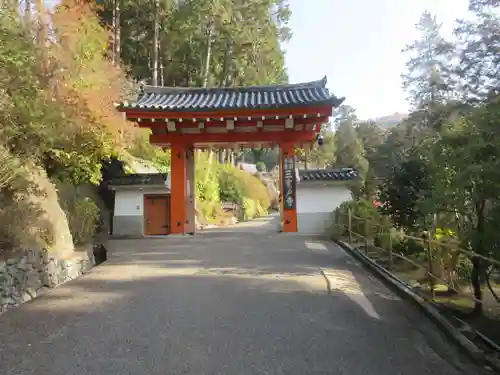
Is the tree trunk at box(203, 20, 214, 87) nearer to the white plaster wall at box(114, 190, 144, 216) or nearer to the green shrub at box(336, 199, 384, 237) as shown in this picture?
the white plaster wall at box(114, 190, 144, 216)

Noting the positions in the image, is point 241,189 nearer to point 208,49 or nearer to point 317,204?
point 208,49

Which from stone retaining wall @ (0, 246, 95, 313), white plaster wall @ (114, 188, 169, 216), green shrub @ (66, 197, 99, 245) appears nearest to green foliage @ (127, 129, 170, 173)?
white plaster wall @ (114, 188, 169, 216)

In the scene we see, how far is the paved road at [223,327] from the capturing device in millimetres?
4023

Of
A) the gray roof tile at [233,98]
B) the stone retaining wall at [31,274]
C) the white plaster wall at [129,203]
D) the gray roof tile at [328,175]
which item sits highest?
the gray roof tile at [233,98]

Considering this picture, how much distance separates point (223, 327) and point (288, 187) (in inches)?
413

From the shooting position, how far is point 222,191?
2908 cm

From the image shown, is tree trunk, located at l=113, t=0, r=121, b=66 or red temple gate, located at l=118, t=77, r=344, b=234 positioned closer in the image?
red temple gate, located at l=118, t=77, r=344, b=234

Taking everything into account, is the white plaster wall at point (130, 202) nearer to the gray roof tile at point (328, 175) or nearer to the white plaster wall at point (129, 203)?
the white plaster wall at point (129, 203)

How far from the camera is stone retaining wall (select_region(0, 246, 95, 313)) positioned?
20.5 feet

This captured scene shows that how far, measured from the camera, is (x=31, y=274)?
6.98 m

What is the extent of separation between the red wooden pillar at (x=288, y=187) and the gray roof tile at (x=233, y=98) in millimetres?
1755

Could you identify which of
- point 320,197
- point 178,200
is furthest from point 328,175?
point 178,200

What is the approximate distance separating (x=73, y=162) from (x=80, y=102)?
1492 millimetres

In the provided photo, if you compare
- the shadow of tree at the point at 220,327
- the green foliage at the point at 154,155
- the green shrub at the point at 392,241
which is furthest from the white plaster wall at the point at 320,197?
the green foliage at the point at 154,155
